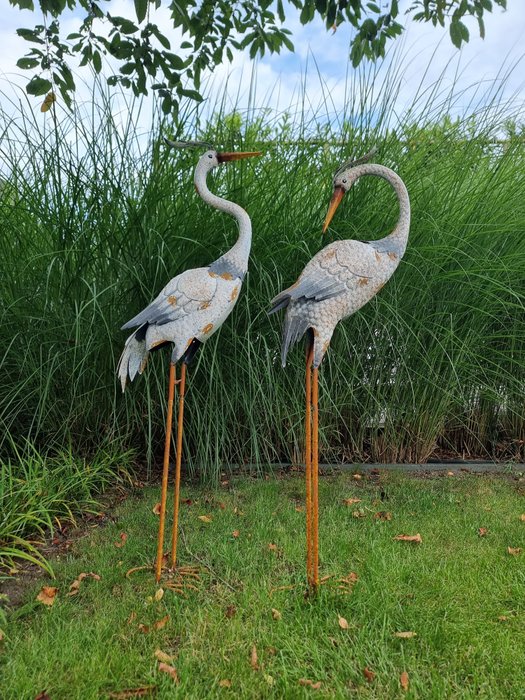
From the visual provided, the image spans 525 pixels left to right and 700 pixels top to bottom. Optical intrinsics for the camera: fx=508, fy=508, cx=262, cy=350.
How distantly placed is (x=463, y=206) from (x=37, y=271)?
8.53ft

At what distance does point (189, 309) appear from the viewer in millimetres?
1768

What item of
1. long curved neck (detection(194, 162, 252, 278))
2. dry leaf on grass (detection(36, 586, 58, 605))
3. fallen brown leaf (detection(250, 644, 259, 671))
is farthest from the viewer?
long curved neck (detection(194, 162, 252, 278))

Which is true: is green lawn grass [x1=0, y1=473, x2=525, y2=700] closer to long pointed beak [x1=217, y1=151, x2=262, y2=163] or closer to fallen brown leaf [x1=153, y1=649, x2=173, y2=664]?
fallen brown leaf [x1=153, y1=649, x2=173, y2=664]

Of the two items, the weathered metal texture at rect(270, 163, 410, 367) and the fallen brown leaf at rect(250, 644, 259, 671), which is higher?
the weathered metal texture at rect(270, 163, 410, 367)

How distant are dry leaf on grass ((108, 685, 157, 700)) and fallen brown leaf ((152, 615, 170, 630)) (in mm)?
243

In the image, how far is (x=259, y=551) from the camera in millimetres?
2070

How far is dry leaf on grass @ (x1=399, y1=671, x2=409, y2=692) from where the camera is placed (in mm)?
1358

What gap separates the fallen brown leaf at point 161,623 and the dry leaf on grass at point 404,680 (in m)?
0.72

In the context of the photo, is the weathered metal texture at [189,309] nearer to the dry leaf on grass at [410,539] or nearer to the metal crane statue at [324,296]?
the metal crane statue at [324,296]

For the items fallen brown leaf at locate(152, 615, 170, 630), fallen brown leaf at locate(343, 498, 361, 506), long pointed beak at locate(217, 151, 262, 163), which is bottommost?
fallen brown leaf at locate(152, 615, 170, 630)

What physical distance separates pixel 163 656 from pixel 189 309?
107 centimetres

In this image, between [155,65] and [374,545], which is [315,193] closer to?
[155,65]

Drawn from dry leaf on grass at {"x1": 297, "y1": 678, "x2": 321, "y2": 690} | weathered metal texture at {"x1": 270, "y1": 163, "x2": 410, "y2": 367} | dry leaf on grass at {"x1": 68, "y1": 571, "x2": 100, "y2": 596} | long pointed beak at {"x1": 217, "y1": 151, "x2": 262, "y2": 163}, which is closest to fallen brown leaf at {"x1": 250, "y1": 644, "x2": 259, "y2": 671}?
dry leaf on grass at {"x1": 297, "y1": 678, "x2": 321, "y2": 690}

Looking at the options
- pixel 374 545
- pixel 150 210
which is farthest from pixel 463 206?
pixel 374 545
